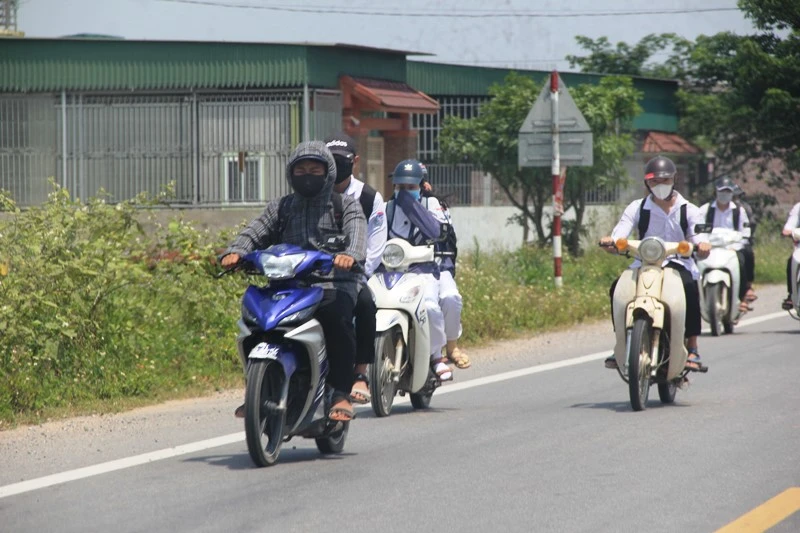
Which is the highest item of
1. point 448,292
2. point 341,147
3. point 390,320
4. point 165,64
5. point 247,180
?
point 165,64

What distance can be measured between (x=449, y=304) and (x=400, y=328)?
0.95m

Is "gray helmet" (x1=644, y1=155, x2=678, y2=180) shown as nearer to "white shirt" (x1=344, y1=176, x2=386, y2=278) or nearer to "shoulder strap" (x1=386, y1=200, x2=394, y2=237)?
"shoulder strap" (x1=386, y1=200, x2=394, y2=237)

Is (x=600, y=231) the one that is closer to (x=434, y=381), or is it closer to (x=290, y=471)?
(x=434, y=381)

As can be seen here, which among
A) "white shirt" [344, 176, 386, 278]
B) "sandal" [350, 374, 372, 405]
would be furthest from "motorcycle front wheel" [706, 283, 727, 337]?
"sandal" [350, 374, 372, 405]

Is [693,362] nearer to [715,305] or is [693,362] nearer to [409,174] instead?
[409,174]

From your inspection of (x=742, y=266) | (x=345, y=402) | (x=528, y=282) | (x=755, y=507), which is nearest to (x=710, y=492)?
(x=755, y=507)

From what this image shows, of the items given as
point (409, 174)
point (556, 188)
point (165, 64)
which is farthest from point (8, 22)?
point (409, 174)

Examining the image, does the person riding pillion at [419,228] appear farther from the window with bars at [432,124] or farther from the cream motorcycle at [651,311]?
the window with bars at [432,124]

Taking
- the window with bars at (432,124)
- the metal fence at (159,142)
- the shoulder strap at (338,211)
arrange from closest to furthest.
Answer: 1. the shoulder strap at (338,211)
2. the metal fence at (159,142)
3. the window with bars at (432,124)

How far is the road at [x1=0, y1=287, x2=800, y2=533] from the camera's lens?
21.4ft

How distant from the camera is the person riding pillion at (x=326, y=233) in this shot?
8.01 meters

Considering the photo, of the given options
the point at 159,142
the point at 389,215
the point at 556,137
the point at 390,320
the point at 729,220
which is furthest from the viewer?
the point at 159,142

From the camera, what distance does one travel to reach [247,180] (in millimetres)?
26656

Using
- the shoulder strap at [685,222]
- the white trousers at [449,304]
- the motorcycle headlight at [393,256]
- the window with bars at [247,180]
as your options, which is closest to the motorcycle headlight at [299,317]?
the motorcycle headlight at [393,256]
